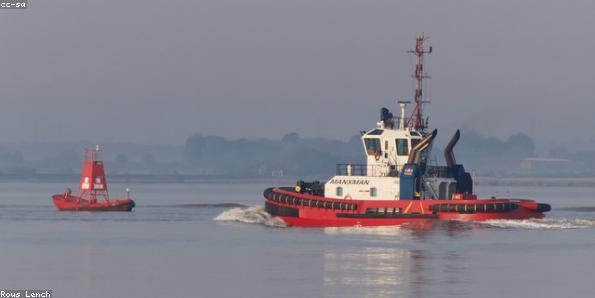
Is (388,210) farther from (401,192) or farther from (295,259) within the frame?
(295,259)

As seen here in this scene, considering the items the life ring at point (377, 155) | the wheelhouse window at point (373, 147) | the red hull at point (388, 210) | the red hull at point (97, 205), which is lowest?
the red hull at point (97, 205)

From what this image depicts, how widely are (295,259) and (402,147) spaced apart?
15.9 metres

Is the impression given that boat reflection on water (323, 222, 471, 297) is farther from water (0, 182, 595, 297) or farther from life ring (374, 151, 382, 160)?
life ring (374, 151, 382, 160)

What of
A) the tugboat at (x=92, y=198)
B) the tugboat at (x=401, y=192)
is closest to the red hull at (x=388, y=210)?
the tugboat at (x=401, y=192)

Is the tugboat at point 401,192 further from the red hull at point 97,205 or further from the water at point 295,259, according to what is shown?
the red hull at point 97,205

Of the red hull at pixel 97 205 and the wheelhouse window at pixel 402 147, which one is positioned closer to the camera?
the wheelhouse window at pixel 402 147

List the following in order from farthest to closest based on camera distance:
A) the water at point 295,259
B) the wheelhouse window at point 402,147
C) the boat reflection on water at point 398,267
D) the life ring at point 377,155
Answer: the life ring at point 377,155, the wheelhouse window at point 402,147, the water at point 295,259, the boat reflection on water at point 398,267

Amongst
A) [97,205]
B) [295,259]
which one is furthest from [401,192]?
[97,205]

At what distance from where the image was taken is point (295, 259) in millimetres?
50406

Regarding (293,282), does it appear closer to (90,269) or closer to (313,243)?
(90,269)

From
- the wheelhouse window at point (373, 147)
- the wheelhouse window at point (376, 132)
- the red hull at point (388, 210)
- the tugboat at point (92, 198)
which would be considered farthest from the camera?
the tugboat at point (92, 198)

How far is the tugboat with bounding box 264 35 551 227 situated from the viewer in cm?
6159

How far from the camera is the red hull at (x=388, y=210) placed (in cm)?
6100

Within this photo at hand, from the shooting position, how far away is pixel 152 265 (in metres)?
47.7
